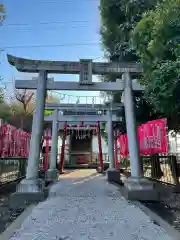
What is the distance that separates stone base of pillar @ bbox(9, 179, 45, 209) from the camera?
6.09 metres

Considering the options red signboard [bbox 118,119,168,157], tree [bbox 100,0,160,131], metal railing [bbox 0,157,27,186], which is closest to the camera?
red signboard [bbox 118,119,168,157]

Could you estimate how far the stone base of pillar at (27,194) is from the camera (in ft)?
20.0

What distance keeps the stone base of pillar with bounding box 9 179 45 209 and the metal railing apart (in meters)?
2.60

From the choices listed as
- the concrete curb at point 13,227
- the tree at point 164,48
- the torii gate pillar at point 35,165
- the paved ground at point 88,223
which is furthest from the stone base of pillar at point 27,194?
the tree at point 164,48

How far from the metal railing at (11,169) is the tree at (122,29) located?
5.81 metres

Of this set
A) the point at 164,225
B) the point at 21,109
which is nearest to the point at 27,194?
the point at 164,225

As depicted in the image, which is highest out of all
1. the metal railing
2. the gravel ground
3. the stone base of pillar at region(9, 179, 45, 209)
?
the metal railing

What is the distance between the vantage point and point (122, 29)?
816cm

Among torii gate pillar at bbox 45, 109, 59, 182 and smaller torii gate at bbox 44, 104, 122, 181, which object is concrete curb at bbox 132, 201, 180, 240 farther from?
torii gate pillar at bbox 45, 109, 59, 182

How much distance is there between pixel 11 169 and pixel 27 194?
4.18 meters

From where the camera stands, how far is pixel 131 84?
7395 millimetres

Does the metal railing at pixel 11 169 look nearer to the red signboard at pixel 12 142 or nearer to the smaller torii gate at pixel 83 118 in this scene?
the red signboard at pixel 12 142

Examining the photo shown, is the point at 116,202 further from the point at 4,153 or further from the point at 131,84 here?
the point at 4,153

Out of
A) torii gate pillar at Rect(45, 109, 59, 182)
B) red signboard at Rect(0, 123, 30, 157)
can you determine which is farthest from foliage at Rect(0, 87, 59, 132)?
red signboard at Rect(0, 123, 30, 157)
